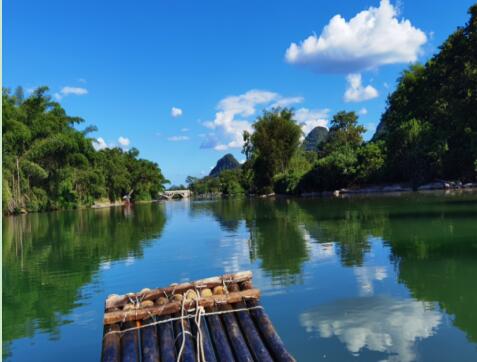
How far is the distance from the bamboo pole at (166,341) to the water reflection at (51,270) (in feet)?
9.61

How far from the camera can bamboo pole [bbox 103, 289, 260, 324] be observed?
4.71 metres

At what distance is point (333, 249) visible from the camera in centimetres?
1316

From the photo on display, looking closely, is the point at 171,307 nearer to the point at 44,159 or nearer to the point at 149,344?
the point at 149,344

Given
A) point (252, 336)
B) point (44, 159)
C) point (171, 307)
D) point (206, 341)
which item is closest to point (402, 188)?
point (44, 159)

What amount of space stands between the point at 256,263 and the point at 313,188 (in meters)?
50.7

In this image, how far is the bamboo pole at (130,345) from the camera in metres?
4.05

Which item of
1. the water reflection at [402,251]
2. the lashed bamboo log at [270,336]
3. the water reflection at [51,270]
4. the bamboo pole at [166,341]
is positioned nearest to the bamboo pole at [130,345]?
the bamboo pole at [166,341]

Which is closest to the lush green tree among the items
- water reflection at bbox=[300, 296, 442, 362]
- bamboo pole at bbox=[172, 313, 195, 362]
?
water reflection at bbox=[300, 296, 442, 362]

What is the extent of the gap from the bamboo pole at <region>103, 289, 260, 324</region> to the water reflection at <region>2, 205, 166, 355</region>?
8.70ft

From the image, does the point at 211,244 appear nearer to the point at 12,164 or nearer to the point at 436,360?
the point at 436,360

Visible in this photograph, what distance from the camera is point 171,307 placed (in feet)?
16.1

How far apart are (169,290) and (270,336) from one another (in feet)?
4.91

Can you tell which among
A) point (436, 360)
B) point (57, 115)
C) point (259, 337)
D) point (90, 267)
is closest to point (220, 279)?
point (259, 337)

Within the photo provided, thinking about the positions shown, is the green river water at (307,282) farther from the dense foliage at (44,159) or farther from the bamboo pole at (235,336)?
the dense foliage at (44,159)
